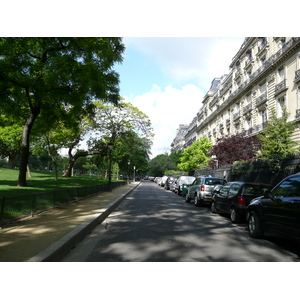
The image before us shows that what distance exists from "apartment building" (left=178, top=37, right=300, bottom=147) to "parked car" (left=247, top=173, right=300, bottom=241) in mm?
20765

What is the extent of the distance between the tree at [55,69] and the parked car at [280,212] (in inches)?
354

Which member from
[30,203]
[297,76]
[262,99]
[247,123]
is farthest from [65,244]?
[247,123]

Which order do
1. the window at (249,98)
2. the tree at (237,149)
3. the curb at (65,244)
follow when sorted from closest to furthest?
the curb at (65,244) < the tree at (237,149) < the window at (249,98)

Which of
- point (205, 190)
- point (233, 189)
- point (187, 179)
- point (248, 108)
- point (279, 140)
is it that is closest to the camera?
point (233, 189)

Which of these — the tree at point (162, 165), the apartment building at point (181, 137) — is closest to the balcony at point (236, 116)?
the tree at point (162, 165)

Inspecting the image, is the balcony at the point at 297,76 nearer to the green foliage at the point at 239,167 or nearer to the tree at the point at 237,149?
the tree at the point at 237,149

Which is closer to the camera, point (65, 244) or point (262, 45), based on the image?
point (65, 244)

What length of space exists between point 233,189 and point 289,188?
4288 mm

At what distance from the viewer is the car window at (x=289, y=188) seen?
5.76 m

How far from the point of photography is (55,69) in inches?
468

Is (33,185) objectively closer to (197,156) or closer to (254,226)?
(254,226)

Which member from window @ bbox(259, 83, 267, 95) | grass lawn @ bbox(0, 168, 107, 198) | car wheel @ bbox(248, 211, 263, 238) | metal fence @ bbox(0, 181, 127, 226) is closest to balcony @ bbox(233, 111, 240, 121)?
window @ bbox(259, 83, 267, 95)

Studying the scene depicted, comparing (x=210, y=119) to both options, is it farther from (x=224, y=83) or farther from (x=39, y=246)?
(x=39, y=246)
